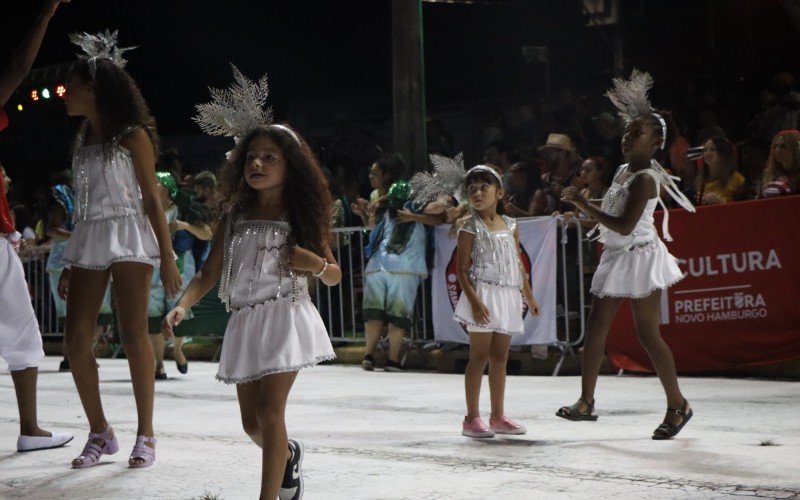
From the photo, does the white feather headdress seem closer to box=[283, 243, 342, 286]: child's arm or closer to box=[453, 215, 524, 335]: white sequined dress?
box=[453, 215, 524, 335]: white sequined dress

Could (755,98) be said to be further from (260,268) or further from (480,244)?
(260,268)

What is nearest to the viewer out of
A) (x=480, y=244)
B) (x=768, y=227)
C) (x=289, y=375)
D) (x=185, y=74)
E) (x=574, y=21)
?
(x=289, y=375)

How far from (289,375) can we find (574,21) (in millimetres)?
15472

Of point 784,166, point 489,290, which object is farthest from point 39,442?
point 784,166

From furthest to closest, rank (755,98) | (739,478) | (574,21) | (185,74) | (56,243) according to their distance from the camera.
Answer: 1. (185,74)
2. (574,21)
3. (755,98)
4. (56,243)
5. (739,478)

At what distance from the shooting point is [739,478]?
15.6 feet

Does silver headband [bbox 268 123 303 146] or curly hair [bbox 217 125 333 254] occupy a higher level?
silver headband [bbox 268 123 303 146]

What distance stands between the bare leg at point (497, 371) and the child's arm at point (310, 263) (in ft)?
7.45

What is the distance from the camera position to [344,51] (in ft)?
70.2

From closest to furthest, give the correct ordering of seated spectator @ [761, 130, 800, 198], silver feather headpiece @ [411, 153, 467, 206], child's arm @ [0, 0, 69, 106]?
child's arm @ [0, 0, 69, 106] < silver feather headpiece @ [411, 153, 467, 206] < seated spectator @ [761, 130, 800, 198]

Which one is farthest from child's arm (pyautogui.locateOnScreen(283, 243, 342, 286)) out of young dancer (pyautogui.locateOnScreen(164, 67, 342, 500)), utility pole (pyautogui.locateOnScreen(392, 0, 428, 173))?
utility pole (pyautogui.locateOnScreen(392, 0, 428, 173))

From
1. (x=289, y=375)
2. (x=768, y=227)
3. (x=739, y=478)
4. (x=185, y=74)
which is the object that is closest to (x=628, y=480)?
(x=739, y=478)

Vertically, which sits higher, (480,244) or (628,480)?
(480,244)

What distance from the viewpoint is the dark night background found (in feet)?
57.2
